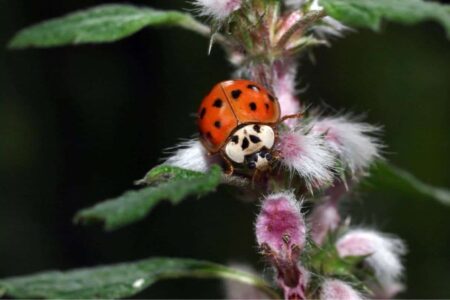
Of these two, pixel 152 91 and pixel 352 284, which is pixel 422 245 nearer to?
pixel 152 91

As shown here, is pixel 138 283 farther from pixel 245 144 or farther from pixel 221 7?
pixel 221 7

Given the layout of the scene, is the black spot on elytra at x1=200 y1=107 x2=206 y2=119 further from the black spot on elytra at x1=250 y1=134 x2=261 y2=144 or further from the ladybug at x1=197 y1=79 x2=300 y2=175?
the black spot on elytra at x1=250 y1=134 x2=261 y2=144

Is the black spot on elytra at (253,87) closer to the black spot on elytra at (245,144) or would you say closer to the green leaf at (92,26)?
the black spot on elytra at (245,144)

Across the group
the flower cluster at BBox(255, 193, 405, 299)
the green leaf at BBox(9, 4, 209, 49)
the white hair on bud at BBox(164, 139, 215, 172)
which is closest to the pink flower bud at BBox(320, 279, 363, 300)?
the flower cluster at BBox(255, 193, 405, 299)

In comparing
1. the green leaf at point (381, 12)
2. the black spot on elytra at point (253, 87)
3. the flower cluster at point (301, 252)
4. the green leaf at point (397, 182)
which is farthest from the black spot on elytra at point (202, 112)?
the green leaf at point (397, 182)

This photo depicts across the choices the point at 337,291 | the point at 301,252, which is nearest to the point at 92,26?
the point at 301,252

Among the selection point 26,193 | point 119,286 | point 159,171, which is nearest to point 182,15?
point 159,171
